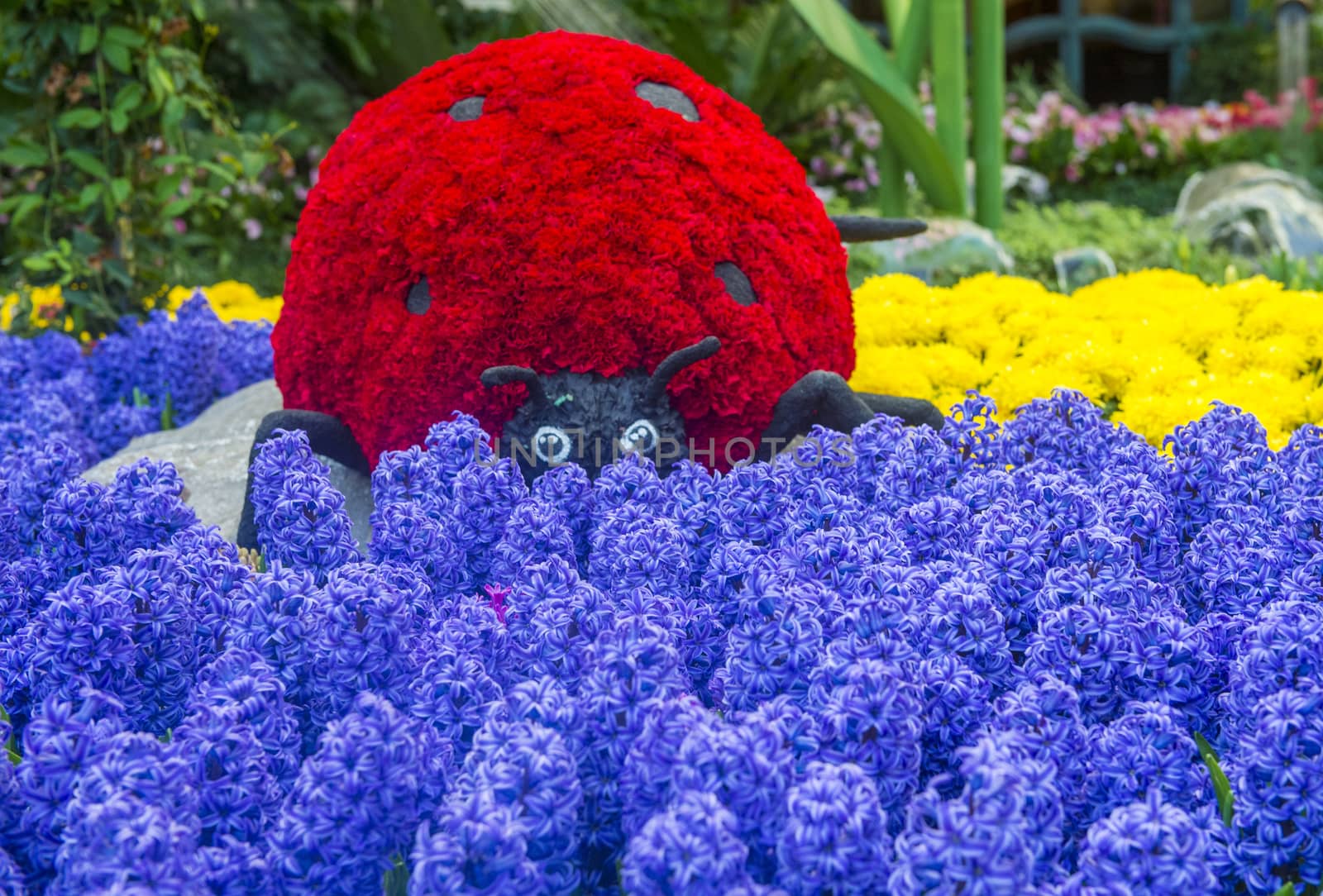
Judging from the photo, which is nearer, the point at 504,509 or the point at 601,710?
the point at 601,710

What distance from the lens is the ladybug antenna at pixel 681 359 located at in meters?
2.25

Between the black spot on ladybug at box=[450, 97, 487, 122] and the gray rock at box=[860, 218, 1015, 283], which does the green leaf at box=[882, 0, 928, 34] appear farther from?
the black spot on ladybug at box=[450, 97, 487, 122]

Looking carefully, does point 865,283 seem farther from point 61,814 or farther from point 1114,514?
point 61,814

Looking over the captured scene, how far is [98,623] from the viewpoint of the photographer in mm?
1399

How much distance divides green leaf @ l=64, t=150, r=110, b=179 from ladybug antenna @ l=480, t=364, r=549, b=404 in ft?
7.05

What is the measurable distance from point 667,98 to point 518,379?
83cm

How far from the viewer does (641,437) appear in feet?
7.49

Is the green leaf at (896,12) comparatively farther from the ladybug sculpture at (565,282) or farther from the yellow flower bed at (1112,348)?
the ladybug sculpture at (565,282)

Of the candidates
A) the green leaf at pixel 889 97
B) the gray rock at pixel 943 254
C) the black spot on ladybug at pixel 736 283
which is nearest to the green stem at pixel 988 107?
the green leaf at pixel 889 97

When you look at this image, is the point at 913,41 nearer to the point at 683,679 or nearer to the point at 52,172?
the point at 52,172

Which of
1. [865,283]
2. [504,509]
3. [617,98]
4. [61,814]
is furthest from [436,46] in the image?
[61,814]

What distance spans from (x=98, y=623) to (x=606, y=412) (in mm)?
1135

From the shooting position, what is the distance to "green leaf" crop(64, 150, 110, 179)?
369 centimetres

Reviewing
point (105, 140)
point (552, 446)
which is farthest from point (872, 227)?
point (105, 140)
